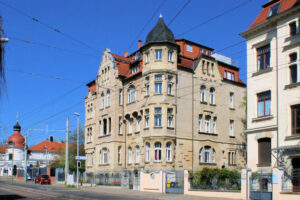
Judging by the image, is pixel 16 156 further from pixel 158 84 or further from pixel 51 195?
pixel 51 195

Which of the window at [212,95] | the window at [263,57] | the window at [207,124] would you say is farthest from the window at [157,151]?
the window at [263,57]

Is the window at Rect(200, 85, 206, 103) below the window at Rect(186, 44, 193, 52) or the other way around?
below

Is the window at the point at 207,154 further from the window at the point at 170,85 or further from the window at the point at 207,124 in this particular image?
the window at the point at 170,85

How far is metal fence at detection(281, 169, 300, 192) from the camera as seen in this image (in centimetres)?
2328

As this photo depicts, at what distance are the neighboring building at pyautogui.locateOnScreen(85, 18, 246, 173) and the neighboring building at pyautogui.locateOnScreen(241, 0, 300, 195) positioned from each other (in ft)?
43.1

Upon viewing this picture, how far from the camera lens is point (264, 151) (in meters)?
28.8

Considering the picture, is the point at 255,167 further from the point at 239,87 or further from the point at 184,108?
the point at 239,87

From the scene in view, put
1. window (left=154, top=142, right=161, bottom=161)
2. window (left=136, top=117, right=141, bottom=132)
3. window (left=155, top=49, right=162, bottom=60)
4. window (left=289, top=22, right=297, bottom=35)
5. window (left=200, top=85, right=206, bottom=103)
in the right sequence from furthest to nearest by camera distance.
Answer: window (left=200, top=85, right=206, bottom=103)
window (left=136, top=117, right=141, bottom=132)
window (left=155, top=49, right=162, bottom=60)
window (left=154, top=142, right=161, bottom=161)
window (left=289, top=22, right=297, bottom=35)

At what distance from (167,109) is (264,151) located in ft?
48.8

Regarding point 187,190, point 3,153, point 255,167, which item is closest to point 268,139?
point 255,167

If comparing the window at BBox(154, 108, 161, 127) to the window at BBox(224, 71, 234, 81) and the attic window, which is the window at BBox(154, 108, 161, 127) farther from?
the attic window

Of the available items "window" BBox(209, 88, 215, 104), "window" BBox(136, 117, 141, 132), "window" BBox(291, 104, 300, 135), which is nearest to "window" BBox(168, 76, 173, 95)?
"window" BBox(136, 117, 141, 132)

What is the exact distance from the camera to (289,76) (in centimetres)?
2714

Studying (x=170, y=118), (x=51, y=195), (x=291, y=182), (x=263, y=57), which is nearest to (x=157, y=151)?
(x=170, y=118)
